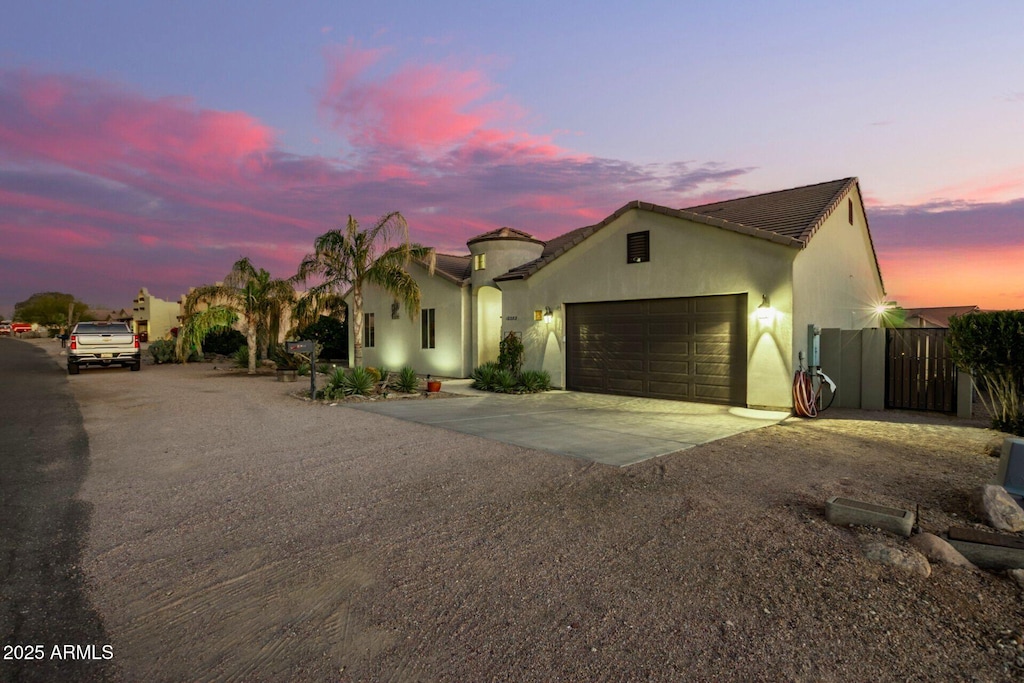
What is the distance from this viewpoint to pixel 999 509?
4.17 metres

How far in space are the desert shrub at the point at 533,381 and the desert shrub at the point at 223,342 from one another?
70.5ft

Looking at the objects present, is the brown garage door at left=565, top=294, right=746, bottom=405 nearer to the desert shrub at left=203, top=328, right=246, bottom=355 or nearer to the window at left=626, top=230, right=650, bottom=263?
the window at left=626, top=230, right=650, bottom=263

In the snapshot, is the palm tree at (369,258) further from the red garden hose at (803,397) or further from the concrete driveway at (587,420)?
the red garden hose at (803,397)

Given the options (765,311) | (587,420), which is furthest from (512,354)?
(765,311)

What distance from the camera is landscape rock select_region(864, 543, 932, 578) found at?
3.39m

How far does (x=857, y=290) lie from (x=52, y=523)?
57.0 ft

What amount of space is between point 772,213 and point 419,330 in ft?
40.4

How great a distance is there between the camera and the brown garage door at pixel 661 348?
1120 centimetres

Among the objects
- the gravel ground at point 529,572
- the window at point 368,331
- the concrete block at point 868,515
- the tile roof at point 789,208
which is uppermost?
the tile roof at point 789,208

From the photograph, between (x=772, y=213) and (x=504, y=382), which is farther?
(x=504, y=382)

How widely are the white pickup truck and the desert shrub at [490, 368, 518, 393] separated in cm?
1499

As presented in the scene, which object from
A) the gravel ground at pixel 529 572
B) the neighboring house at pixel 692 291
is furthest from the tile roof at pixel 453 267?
the gravel ground at pixel 529 572

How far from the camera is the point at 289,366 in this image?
21172mm

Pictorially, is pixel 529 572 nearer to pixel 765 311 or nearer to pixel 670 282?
pixel 765 311
